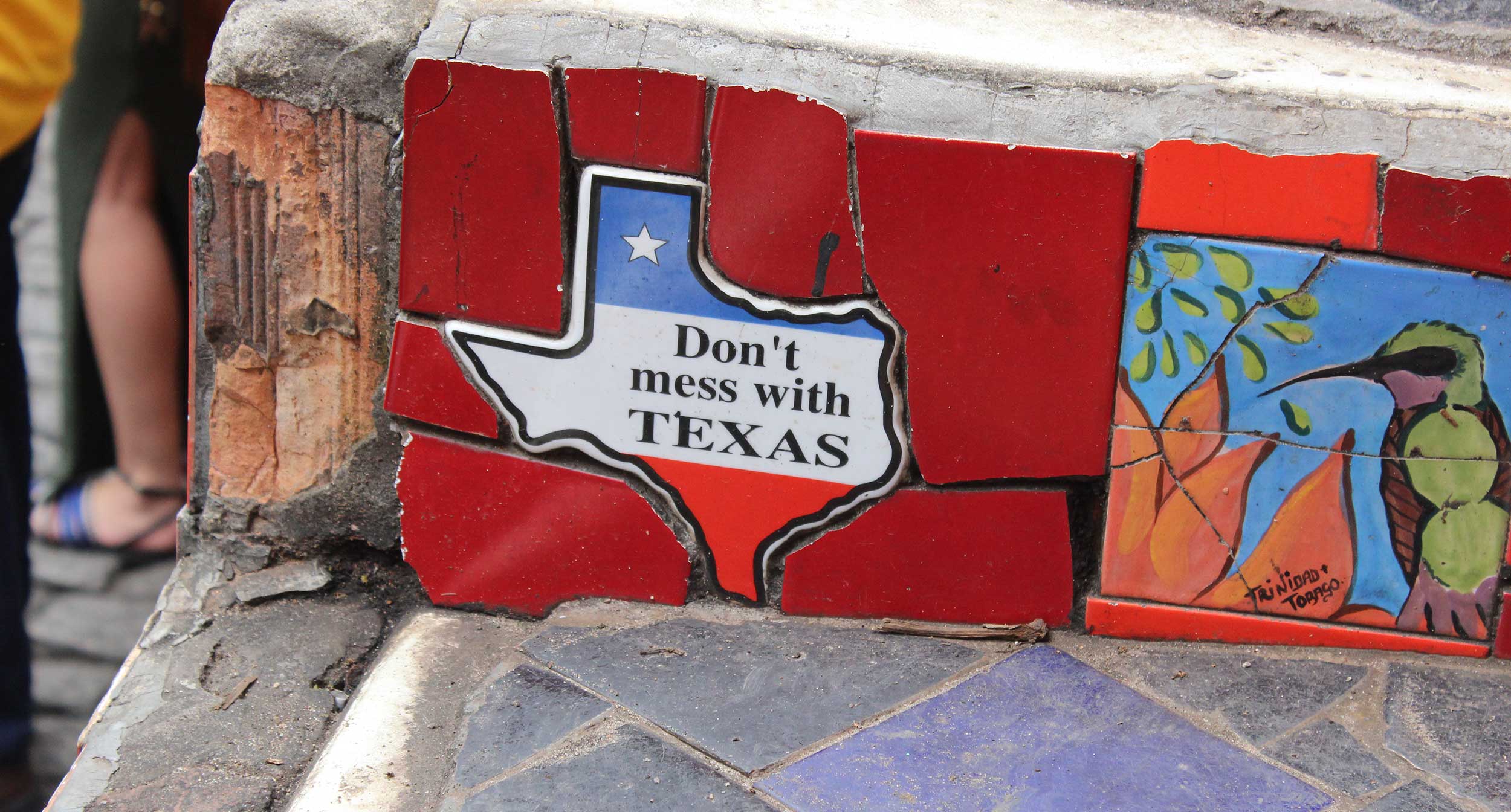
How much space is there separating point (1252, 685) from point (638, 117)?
114 centimetres

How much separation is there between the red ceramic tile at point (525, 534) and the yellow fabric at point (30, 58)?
3.21ft

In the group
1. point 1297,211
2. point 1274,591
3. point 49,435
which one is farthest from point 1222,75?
point 49,435

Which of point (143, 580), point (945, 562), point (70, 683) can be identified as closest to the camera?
point (945, 562)

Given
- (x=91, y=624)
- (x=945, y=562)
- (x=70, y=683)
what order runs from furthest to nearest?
(x=91, y=624) → (x=70, y=683) → (x=945, y=562)

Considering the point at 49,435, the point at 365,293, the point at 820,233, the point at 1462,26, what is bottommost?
the point at 49,435

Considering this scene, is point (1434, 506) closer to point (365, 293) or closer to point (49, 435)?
point (365, 293)

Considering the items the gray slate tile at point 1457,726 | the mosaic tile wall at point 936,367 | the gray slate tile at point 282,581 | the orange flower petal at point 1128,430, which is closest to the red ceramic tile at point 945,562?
the mosaic tile wall at point 936,367

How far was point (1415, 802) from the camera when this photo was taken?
56.8 inches

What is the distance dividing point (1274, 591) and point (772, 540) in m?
0.72

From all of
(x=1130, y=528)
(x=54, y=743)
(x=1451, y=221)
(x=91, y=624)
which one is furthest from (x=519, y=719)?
(x=91, y=624)

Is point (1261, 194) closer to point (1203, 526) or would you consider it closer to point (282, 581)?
point (1203, 526)

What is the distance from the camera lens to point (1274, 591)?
1709 mm

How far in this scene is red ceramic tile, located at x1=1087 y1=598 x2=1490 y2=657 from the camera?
5.56 feet

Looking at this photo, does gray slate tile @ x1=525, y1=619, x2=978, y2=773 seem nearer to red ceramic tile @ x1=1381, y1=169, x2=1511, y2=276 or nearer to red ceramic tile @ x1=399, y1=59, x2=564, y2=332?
red ceramic tile @ x1=399, y1=59, x2=564, y2=332
